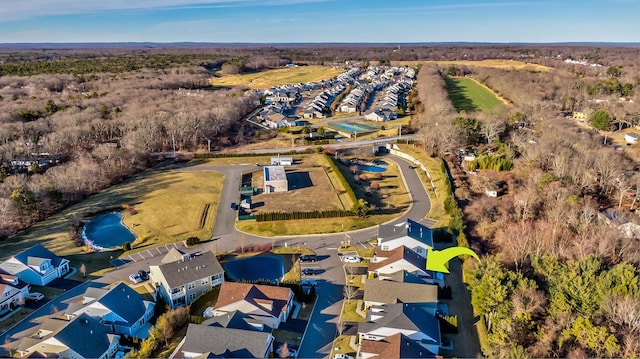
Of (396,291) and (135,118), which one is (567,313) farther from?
(135,118)

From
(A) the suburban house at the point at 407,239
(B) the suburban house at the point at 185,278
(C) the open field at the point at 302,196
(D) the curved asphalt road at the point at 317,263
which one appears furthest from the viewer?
(C) the open field at the point at 302,196

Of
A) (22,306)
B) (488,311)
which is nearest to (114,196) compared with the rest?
(22,306)

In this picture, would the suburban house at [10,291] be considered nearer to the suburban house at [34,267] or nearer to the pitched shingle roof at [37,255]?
the suburban house at [34,267]

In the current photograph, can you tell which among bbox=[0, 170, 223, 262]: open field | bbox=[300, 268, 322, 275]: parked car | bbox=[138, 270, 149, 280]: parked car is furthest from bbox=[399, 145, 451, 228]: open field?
bbox=[138, 270, 149, 280]: parked car

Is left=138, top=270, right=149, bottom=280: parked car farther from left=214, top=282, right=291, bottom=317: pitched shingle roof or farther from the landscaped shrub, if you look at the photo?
left=214, top=282, right=291, bottom=317: pitched shingle roof

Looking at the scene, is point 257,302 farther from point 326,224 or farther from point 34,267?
point 34,267

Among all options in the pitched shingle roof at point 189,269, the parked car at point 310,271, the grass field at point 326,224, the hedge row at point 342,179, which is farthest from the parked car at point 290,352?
the hedge row at point 342,179

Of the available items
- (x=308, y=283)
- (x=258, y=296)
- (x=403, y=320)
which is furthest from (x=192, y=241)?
(x=403, y=320)
